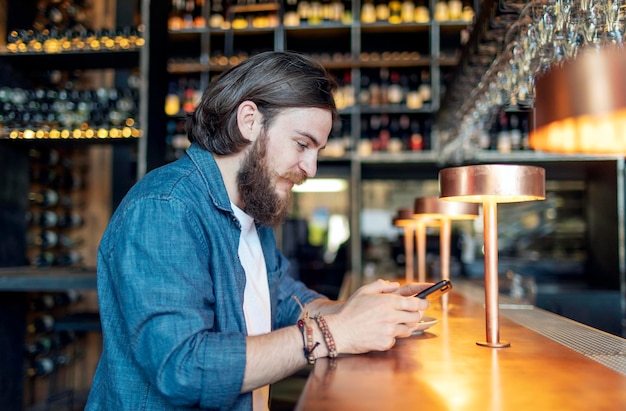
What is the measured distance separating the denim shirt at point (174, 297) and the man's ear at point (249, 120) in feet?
0.32

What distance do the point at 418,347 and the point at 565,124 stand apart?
70 cm

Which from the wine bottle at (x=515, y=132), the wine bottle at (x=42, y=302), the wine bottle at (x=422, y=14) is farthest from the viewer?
the wine bottle at (x=422, y=14)

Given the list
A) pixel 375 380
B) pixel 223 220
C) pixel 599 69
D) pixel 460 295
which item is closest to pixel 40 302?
pixel 460 295

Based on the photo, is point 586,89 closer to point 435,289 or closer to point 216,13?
point 435,289

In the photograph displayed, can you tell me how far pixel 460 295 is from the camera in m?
2.16

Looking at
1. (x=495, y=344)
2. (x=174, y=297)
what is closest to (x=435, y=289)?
(x=495, y=344)

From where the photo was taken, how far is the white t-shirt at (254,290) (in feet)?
3.75

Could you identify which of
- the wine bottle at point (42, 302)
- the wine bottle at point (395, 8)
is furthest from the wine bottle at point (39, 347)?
the wine bottle at point (395, 8)

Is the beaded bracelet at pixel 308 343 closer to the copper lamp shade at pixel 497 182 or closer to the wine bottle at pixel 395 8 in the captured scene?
the copper lamp shade at pixel 497 182

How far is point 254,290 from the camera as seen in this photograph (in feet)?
3.87

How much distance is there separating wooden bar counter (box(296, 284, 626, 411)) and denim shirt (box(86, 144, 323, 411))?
163 mm

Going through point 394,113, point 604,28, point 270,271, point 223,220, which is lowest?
point 270,271

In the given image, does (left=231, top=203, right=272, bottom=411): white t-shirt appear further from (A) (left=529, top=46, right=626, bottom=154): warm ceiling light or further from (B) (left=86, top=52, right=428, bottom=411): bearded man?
(A) (left=529, top=46, right=626, bottom=154): warm ceiling light

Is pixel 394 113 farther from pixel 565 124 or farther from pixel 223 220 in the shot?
pixel 223 220
